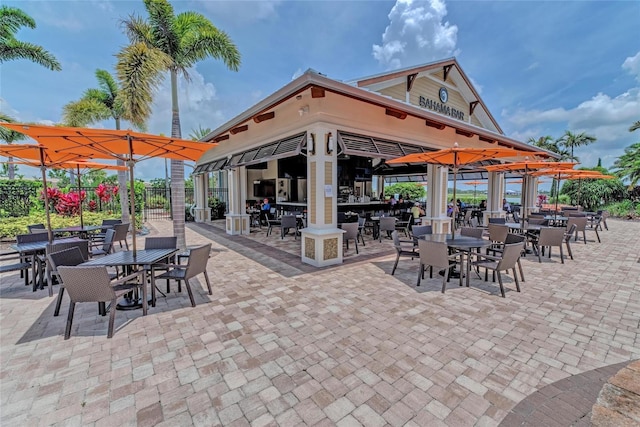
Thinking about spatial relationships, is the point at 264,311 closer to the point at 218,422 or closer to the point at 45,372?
the point at 218,422

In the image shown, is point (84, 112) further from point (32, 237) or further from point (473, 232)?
A: point (473, 232)

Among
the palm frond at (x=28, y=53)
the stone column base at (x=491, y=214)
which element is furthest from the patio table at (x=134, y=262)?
the stone column base at (x=491, y=214)

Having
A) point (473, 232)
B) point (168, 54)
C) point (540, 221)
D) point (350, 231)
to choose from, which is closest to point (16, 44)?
point (168, 54)

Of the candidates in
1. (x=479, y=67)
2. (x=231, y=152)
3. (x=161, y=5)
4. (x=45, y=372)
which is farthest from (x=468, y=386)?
(x=479, y=67)

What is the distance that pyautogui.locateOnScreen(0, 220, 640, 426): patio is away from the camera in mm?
2096

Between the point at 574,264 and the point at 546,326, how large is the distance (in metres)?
4.37

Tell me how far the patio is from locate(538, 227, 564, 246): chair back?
4.60 feet

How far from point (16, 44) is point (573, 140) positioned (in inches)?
1703

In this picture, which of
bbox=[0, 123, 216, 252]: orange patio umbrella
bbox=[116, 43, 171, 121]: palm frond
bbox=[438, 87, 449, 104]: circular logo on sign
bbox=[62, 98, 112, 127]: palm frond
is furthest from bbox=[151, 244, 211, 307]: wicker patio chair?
bbox=[62, 98, 112, 127]: palm frond

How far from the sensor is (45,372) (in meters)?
2.53

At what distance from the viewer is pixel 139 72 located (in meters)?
6.21

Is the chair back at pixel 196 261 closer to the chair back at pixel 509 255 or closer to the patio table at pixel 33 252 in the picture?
the patio table at pixel 33 252

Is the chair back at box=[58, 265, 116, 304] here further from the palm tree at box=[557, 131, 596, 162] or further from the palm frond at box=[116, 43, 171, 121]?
the palm tree at box=[557, 131, 596, 162]

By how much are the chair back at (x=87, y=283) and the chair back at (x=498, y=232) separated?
775 cm
